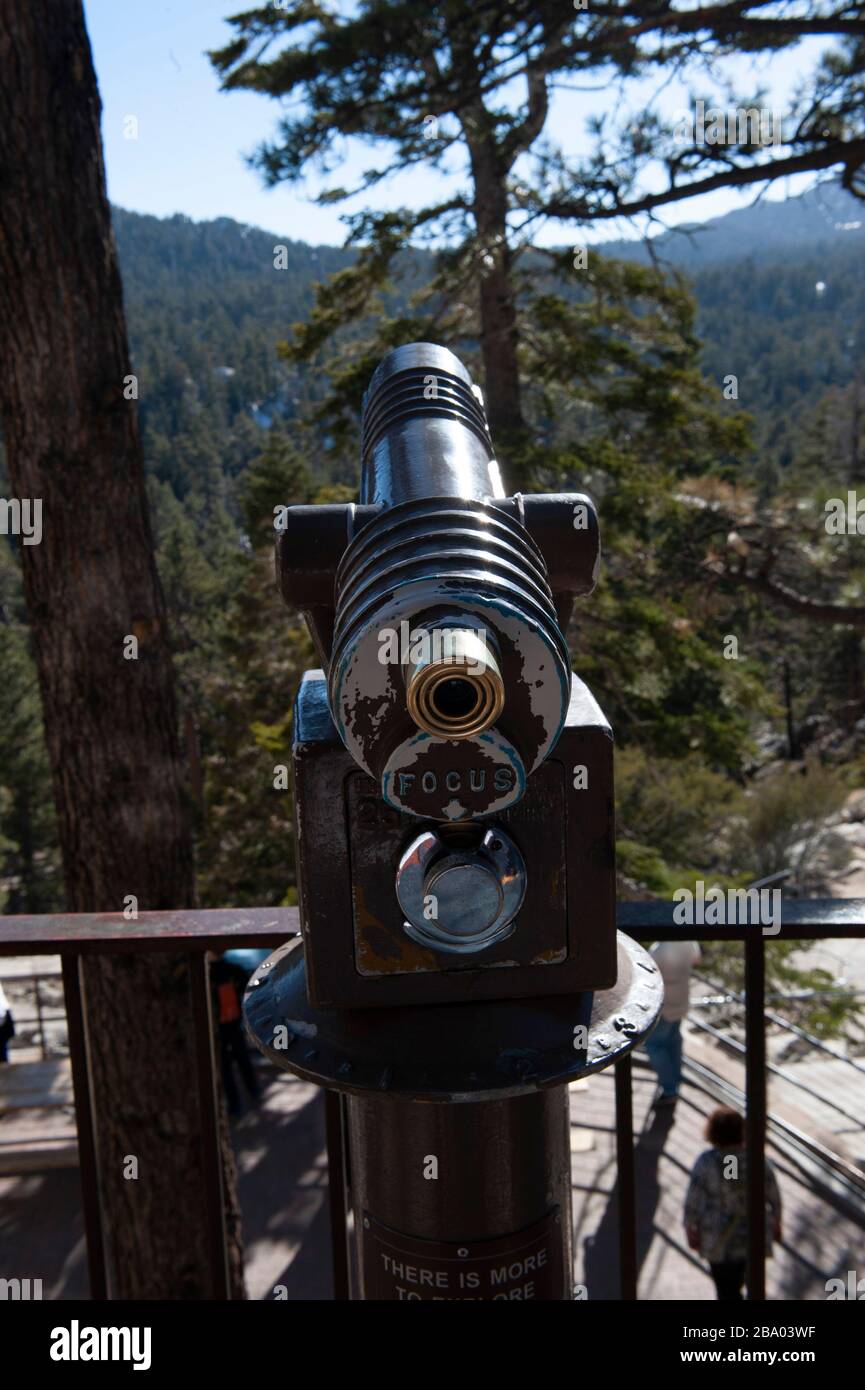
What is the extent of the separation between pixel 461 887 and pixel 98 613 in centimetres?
338

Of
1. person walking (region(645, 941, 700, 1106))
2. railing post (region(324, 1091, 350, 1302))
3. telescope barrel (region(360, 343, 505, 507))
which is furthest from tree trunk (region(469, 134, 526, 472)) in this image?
railing post (region(324, 1091, 350, 1302))

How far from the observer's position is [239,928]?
6.18 ft

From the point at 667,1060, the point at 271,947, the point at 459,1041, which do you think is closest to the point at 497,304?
the point at 667,1060

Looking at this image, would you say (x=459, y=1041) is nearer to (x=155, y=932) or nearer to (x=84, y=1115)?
(x=155, y=932)

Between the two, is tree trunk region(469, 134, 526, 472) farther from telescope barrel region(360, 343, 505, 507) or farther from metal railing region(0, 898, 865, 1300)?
metal railing region(0, 898, 865, 1300)

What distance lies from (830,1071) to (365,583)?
11284 mm

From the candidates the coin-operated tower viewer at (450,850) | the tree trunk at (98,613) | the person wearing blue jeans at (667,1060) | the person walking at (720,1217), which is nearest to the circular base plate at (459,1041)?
the coin-operated tower viewer at (450,850)

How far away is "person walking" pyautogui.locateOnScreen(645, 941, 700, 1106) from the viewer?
8.05 metres

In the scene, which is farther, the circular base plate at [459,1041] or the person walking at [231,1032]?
the person walking at [231,1032]

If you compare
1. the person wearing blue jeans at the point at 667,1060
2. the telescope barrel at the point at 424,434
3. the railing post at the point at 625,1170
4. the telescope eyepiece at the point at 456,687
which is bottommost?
the person wearing blue jeans at the point at 667,1060

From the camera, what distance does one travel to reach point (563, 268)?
10.4 metres

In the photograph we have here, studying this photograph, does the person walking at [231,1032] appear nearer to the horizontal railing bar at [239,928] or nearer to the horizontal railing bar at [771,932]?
the horizontal railing bar at [239,928]

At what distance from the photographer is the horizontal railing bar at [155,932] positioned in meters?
1.87
